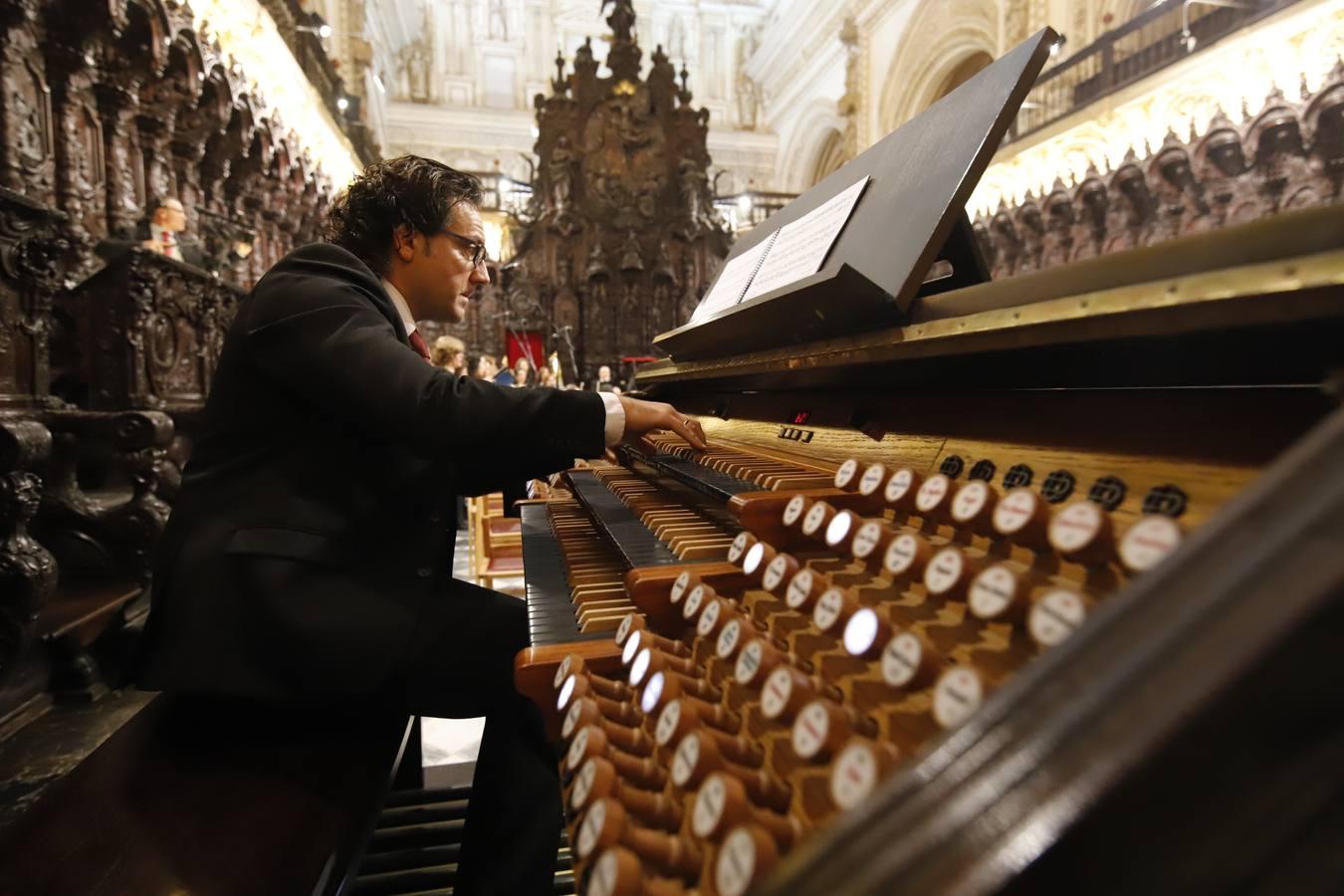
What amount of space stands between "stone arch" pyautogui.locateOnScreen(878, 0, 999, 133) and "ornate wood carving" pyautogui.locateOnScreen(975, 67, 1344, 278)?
467cm

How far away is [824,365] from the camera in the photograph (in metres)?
1.42

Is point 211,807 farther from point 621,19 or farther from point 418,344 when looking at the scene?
point 621,19

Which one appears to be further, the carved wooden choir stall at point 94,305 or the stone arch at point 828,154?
the stone arch at point 828,154

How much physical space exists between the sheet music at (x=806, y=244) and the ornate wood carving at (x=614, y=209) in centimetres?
911

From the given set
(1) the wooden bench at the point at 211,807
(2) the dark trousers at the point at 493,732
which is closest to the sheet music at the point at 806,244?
(2) the dark trousers at the point at 493,732

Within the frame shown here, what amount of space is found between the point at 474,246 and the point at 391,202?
22 centimetres

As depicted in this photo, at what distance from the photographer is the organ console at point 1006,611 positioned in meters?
0.36

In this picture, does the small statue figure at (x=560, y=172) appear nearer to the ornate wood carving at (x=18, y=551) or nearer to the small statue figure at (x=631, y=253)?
A: the small statue figure at (x=631, y=253)

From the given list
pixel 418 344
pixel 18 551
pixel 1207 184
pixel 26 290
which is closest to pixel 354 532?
pixel 418 344

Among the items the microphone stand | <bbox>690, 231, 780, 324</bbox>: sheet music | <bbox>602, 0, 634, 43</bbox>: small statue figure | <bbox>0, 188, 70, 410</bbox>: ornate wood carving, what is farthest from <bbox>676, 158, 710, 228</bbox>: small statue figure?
<bbox>0, 188, 70, 410</bbox>: ornate wood carving

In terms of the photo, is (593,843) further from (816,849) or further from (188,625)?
(188,625)

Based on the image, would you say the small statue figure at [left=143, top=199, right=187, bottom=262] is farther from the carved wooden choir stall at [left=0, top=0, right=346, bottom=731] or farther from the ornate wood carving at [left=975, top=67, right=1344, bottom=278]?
the ornate wood carving at [left=975, top=67, right=1344, bottom=278]

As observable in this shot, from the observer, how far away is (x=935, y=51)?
508 inches

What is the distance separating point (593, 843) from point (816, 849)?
36cm
